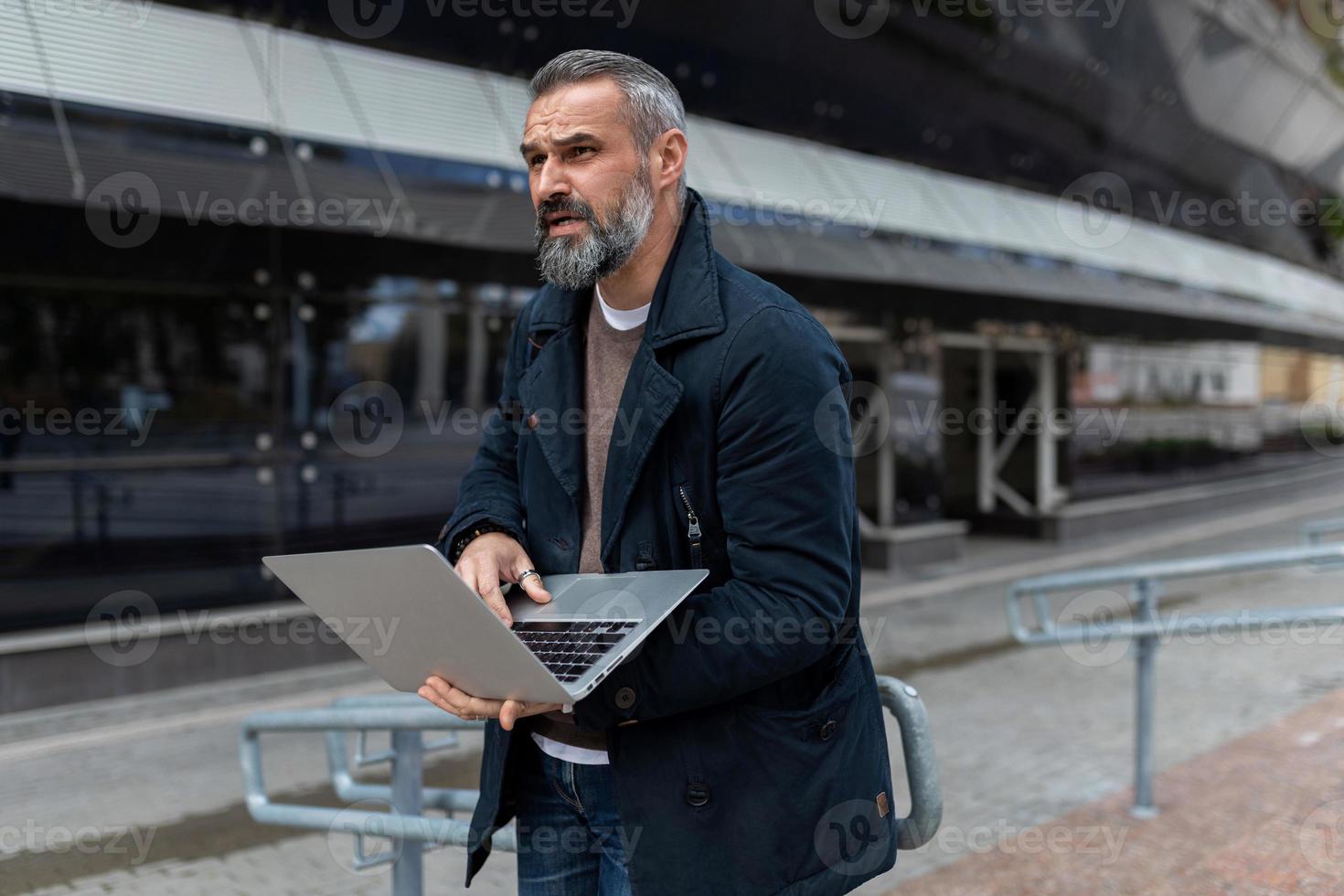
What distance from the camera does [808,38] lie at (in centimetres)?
1040

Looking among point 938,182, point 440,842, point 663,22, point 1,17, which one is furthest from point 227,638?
point 938,182

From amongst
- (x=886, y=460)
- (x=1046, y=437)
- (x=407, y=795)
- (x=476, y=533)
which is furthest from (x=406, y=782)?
(x=1046, y=437)

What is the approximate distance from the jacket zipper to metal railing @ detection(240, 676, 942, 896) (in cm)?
77

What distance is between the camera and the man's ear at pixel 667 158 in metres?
1.93

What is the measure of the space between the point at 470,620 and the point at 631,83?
0.92m

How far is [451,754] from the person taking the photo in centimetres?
594

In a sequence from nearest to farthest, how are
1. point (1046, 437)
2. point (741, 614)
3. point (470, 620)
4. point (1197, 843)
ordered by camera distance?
point (470, 620), point (741, 614), point (1197, 843), point (1046, 437)

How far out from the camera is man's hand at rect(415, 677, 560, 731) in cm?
165

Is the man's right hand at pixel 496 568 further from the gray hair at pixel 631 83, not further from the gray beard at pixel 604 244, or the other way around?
the gray hair at pixel 631 83

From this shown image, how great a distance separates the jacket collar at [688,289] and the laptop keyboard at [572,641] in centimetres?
45

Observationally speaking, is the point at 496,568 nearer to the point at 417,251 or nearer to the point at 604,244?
the point at 604,244

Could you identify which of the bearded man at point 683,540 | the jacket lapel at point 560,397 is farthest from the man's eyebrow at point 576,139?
the jacket lapel at point 560,397

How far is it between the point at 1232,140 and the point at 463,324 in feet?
48.1

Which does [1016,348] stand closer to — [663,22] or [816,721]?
[663,22]
